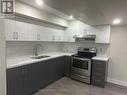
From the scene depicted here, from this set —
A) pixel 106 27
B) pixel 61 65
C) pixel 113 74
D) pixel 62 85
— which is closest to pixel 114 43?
pixel 106 27

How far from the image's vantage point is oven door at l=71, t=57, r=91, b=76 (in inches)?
132

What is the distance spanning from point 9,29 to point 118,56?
3656 millimetres

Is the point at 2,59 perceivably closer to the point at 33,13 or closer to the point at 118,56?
the point at 33,13

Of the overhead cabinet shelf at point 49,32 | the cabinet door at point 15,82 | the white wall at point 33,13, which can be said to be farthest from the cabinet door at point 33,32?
the cabinet door at point 15,82

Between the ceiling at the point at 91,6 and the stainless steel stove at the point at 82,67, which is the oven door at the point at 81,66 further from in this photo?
the ceiling at the point at 91,6

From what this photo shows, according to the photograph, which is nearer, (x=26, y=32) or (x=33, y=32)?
(x=26, y=32)

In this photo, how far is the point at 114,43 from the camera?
141 inches

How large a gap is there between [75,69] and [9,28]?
257 cm

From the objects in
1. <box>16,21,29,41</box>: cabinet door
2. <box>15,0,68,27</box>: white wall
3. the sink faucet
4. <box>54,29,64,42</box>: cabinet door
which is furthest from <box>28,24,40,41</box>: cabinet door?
<box>54,29,64,42</box>: cabinet door

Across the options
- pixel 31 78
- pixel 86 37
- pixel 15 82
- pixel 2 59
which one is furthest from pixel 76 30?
Result: pixel 2 59

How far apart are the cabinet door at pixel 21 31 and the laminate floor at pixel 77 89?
163cm

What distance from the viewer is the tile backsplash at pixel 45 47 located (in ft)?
9.23

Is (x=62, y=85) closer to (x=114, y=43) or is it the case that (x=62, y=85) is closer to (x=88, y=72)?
(x=88, y=72)

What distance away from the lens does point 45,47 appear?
3.98 meters
